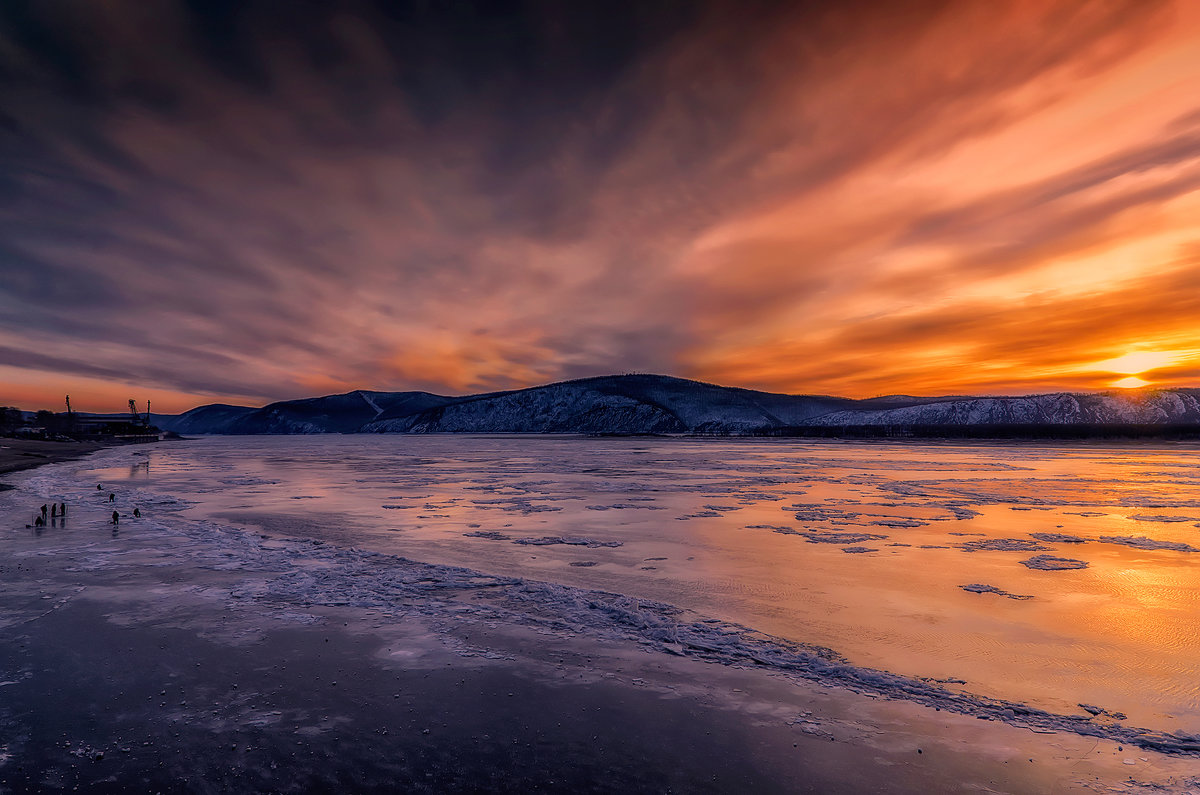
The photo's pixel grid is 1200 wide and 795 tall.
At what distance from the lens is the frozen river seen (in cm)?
738

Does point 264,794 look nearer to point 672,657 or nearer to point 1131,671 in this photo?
point 672,657

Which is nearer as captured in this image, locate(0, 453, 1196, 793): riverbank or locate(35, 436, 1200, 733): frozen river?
locate(0, 453, 1196, 793): riverbank

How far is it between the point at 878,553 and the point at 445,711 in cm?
1124

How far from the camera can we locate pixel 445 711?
5949mm

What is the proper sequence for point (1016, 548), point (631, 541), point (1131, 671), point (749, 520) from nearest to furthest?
point (1131, 671) → point (1016, 548) → point (631, 541) → point (749, 520)

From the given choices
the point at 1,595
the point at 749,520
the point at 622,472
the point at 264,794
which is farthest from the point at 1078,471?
the point at 1,595

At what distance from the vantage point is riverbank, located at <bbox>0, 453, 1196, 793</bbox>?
15.8 feet

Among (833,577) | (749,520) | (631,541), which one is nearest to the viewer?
(833,577)

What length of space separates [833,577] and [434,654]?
791 cm

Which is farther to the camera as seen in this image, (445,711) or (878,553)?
(878,553)

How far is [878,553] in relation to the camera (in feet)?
44.0

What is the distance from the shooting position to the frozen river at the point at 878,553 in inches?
291

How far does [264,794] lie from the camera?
4523mm

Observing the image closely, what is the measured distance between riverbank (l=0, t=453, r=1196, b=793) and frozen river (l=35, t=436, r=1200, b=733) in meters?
1.43
